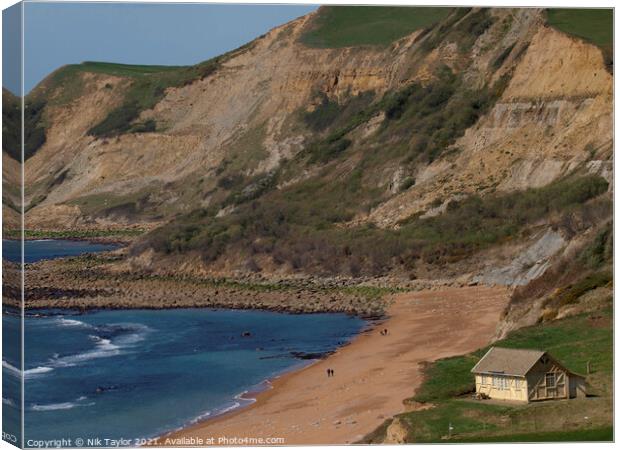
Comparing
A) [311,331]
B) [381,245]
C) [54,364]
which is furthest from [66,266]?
[54,364]

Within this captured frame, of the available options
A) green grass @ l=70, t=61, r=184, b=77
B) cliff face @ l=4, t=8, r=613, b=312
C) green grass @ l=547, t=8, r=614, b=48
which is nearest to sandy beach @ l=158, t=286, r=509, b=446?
cliff face @ l=4, t=8, r=613, b=312

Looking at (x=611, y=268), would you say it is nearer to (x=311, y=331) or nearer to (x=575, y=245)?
(x=575, y=245)

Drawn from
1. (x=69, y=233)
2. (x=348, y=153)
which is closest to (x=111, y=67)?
(x=69, y=233)

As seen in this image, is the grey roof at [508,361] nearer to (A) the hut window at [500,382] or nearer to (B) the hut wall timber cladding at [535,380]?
(B) the hut wall timber cladding at [535,380]

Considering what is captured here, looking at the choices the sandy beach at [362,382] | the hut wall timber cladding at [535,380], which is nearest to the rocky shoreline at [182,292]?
the sandy beach at [362,382]

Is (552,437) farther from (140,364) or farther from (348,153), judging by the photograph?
(348,153)
